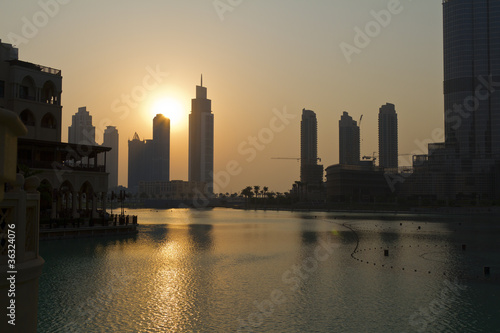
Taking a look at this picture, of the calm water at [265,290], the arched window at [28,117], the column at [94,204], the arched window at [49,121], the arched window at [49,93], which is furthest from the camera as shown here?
the arched window at [49,93]

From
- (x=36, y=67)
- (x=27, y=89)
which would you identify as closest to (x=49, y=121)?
(x=27, y=89)

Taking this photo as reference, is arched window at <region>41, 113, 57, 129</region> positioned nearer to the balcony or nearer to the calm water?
the balcony

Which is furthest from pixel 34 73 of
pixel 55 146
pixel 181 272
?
pixel 181 272

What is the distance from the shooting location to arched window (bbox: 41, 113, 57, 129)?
73919 mm

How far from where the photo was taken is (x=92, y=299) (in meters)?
28.2

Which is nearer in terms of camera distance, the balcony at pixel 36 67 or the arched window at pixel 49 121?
the balcony at pixel 36 67

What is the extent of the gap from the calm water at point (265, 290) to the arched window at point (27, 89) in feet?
94.1

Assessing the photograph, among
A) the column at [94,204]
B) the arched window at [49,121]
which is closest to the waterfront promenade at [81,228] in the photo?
the column at [94,204]

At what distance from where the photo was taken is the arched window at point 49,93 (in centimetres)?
7469

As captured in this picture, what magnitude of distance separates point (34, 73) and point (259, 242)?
45179 millimetres

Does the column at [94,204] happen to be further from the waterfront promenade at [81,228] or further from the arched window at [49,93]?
the arched window at [49,93]

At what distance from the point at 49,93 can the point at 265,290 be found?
197 ft

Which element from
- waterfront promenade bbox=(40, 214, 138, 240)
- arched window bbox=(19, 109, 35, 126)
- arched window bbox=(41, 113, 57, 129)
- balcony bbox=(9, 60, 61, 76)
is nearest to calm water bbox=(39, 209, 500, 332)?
waterfront promenade bbox=(40, 214, 138, 240)

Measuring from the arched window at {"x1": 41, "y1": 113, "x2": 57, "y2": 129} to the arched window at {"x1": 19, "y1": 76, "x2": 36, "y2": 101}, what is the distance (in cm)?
379
